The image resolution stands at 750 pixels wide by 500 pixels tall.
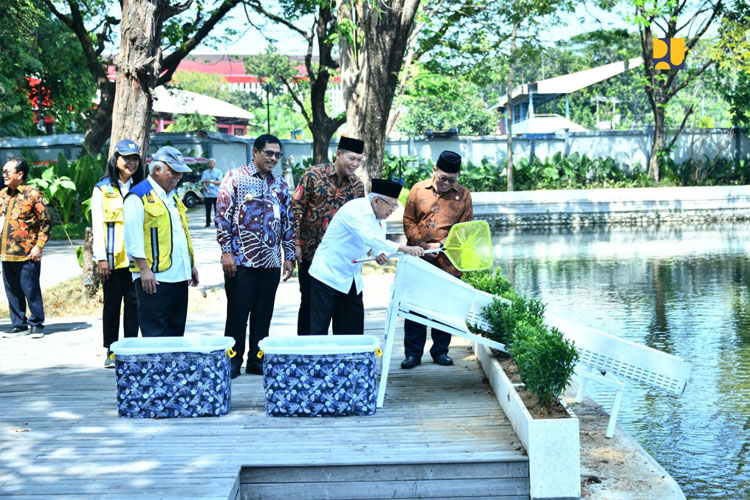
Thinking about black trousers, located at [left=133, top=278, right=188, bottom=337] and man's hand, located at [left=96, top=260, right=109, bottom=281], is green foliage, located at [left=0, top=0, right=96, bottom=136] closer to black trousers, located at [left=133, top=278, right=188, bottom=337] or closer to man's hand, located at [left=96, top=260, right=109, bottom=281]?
man's hand, located at [left=96, top=260, right=109, bottom=281]

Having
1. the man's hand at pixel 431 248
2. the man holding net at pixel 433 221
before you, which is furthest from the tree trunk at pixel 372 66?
the man's hand at pixel 431 248

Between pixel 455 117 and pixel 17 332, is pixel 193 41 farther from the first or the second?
pixel 455 117

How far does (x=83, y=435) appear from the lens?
511 cm

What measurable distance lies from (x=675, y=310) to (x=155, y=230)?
312 inches

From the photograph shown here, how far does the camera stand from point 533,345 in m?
4.86

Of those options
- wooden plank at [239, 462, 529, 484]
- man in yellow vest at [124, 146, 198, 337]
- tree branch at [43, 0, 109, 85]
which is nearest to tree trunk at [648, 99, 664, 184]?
tree branch at [43, 0, 109, 85]

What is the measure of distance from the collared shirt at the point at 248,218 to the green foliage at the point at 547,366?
2090 mm

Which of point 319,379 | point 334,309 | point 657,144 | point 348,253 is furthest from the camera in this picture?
point 657,144

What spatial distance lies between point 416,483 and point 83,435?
1.98 m

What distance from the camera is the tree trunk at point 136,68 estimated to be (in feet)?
33.3

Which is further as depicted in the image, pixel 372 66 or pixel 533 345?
pixel 372 66

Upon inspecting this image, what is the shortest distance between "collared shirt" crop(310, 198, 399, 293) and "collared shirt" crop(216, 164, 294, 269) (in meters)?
0.40

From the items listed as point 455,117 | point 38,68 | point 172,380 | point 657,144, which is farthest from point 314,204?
point 455,117

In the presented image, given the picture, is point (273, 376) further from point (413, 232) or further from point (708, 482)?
point (708, 482)
